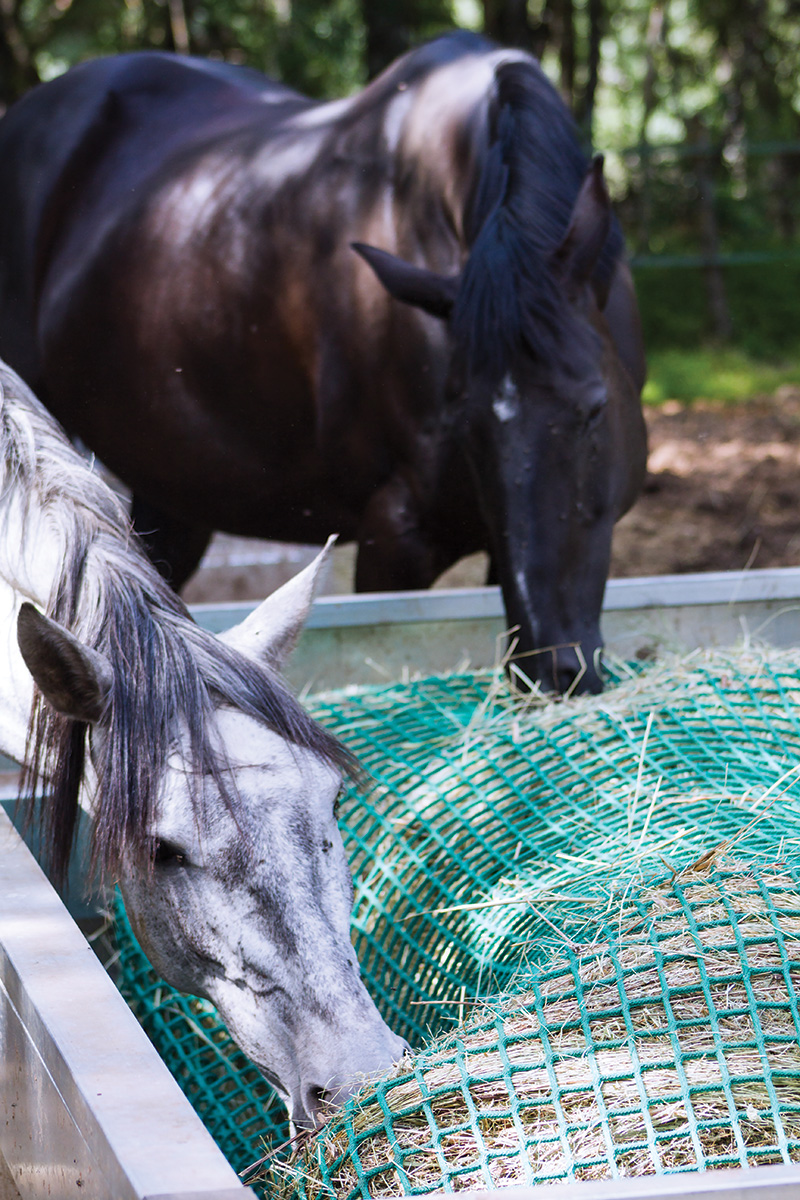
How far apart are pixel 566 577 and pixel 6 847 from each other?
4.34ft

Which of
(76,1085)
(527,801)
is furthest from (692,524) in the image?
(76,1085)

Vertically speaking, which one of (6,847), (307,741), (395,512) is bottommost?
(395,512)

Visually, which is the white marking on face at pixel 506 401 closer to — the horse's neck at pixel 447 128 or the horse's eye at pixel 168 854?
the horse's neck at pixel 447 128

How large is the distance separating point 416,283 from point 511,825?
4.22 ft

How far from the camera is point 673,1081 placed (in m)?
1.36

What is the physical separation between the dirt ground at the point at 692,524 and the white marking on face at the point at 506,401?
2.09 m

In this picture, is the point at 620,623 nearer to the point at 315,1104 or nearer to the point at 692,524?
the point at 315,1104

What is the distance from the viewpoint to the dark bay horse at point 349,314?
277 centimetres

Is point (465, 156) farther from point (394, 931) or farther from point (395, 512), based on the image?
point (394, 931)

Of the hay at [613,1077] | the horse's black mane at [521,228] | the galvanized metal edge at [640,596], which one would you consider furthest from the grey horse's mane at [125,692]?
the galvanized metal edge at [640,596]

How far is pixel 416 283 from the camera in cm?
293

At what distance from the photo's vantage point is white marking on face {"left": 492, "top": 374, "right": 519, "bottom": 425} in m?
2.74

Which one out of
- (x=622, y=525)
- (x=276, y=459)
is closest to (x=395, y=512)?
(x=276, y=459)

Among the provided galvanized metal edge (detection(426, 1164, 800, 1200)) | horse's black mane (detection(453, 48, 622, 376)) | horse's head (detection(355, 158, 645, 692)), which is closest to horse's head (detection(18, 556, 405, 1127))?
galvanized metal edge (detection(426, 1164, 800, 1200))
